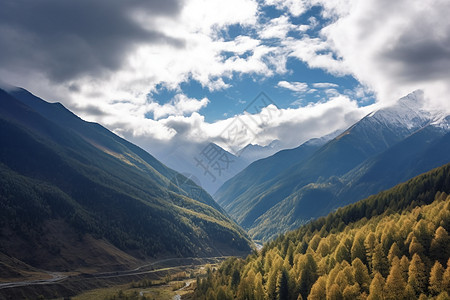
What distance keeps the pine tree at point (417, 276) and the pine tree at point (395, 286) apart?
2.60 metres

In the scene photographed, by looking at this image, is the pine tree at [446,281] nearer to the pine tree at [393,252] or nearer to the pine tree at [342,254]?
the pine tree at [393,252]

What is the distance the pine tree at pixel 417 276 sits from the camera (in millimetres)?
104062

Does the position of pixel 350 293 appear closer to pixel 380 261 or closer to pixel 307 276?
pixel 380 261

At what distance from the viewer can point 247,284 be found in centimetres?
14875

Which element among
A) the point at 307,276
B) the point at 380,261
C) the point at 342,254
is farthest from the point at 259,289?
the point at 380,261

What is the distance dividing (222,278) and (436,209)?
107m

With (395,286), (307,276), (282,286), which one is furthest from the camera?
(307,276)

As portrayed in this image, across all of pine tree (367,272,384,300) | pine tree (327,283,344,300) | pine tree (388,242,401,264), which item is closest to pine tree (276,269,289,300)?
pine tree (327,283,344,300)

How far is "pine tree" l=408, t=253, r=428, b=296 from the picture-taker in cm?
10406

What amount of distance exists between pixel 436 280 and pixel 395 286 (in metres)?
11.5

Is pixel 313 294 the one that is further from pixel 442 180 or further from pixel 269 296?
pixel 442 180

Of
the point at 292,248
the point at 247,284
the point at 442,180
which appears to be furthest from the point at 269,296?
the point at 442,180

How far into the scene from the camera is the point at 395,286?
104438 mm

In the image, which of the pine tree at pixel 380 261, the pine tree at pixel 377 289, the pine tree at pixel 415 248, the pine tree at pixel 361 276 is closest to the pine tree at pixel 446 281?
the pine tree at pixel 377 289
